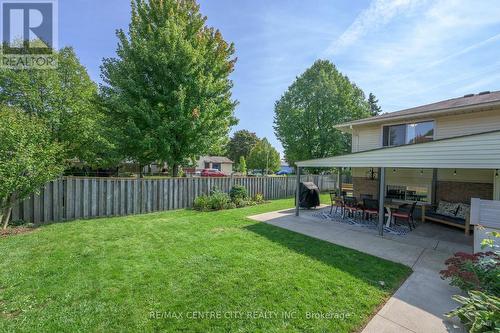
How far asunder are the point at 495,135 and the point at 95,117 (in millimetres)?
19032

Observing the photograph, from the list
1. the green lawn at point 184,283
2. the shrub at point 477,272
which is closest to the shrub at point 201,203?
the green lawn at point 184,283

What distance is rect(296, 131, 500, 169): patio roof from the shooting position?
4.87 meters

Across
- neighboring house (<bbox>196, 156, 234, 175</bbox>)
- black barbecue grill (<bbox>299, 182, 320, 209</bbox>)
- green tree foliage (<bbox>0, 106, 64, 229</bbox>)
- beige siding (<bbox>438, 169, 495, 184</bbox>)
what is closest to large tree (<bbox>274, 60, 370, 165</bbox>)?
black barbecue grill (<bbox>299, 182, 320, 209</bbox>)

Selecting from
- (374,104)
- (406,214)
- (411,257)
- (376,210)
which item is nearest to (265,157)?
(374,104)

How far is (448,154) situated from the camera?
18.0 feet

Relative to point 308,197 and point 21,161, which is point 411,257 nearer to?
point 308,197

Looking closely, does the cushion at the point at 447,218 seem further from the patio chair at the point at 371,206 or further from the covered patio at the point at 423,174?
the patio chair at the point at 371,206

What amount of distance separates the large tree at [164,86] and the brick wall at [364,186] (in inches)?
336

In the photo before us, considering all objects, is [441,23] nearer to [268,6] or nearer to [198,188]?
[268,6]

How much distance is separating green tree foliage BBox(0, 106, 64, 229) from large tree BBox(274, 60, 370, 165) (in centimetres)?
1982

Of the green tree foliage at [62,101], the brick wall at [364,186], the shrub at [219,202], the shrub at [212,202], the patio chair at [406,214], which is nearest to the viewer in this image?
the patio chair at [406,214]

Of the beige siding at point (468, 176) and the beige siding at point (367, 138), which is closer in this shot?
the beige siding at point (468, 176)

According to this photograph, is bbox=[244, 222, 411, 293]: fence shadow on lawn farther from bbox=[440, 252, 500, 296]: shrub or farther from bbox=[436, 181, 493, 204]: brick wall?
bbox=[436, 181, 493, 204]: brick wall

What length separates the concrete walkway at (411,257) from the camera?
3016 mm
